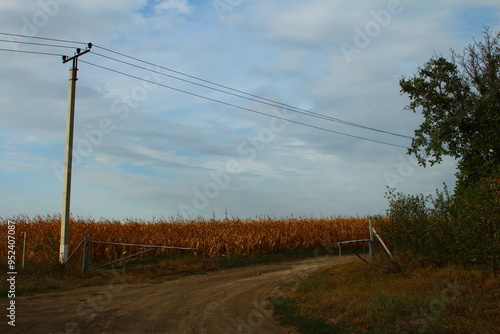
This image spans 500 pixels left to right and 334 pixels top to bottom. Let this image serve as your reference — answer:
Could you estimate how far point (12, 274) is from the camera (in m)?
17.9

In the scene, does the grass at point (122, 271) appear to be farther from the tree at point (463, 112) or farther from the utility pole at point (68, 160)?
the tree at point (463, 112)

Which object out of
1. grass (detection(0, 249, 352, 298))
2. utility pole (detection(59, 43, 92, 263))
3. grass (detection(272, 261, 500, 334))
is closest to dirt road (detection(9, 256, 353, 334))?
grass (detection(272, 261, 500, 334))

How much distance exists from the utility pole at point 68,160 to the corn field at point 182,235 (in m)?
1.24

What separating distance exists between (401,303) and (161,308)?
6.29 metres

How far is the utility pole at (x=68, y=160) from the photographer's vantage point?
59.4 ft

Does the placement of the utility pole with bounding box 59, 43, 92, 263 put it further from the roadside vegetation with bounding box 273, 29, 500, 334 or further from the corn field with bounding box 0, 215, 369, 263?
the roadside vegetation with bounding box 273, 29, 500, 334

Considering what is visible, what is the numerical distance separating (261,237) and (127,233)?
7.59 meters

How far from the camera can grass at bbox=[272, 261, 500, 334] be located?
8.76m

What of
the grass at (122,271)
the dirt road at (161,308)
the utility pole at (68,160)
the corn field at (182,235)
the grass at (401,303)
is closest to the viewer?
the grass at (401,303)

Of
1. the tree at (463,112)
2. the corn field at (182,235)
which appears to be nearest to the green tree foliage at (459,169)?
the tree at (463,112)

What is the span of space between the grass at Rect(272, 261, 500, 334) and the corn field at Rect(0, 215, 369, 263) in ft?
33.0

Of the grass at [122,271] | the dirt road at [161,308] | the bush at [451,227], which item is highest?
the bush at [451,227]

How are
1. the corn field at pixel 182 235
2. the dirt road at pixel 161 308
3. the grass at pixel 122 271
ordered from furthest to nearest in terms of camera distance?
1. the corn field at pixel 182 235
2. the grass at pixel 122 271
3. the dirt road at pixel 161 308

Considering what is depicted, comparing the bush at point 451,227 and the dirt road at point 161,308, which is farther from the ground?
the bush at point 451,227
